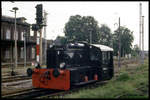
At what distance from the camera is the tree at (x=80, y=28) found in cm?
5394

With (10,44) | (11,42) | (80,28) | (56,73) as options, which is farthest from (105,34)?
(56,73)

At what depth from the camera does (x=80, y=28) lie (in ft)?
181

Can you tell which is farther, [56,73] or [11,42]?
[11,42]

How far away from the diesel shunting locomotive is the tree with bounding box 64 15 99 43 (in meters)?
39.5

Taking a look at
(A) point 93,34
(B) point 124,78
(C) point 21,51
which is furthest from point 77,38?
(B) point 124,78

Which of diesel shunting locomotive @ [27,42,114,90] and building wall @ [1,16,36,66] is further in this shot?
building wall @ [1,16,36,66]

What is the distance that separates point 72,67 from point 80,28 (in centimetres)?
4374

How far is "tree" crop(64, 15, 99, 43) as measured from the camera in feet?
177

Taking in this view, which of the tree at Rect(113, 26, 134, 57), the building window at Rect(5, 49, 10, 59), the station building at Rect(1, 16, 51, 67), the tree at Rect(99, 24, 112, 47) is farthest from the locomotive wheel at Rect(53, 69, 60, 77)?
the tree at Rect(99, 24, 112, 47)

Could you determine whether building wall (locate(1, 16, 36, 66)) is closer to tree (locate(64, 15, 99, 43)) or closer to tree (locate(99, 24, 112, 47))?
tree (locate(64, 15, 99, 43))

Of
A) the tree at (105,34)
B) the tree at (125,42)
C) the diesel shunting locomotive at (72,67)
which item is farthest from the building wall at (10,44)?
the tree at (105,34)

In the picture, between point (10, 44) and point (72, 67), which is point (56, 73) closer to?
point (72, 67)

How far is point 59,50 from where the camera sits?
11664 mm

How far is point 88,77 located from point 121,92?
126 inches
